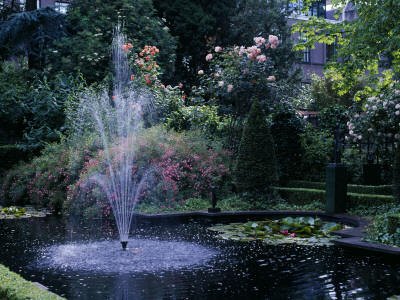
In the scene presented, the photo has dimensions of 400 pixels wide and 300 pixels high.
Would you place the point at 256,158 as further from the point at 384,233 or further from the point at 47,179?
the point at 47,179

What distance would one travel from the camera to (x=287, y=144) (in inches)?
573

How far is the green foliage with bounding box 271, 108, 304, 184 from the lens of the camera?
47.8 feet

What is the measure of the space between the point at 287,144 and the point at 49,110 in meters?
8.63

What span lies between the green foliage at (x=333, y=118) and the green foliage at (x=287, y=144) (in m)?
2.01

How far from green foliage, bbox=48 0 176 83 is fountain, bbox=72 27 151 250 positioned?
558mm

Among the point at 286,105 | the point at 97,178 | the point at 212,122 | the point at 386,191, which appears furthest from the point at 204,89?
the point at 386,191

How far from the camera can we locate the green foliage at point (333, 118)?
53.4 ft

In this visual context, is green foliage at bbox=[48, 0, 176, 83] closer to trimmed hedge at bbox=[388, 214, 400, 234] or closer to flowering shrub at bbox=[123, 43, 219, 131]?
flowering shrub at bbox=[123, 43, 219, 131]

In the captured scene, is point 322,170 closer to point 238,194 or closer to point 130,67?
point 238,194

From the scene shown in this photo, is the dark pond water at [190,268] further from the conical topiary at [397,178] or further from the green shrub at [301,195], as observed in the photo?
the green shrub at [301,195]

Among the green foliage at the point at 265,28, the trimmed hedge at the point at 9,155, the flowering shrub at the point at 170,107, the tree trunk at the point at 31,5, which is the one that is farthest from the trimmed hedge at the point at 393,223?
the tree trunk at the point at 31,5

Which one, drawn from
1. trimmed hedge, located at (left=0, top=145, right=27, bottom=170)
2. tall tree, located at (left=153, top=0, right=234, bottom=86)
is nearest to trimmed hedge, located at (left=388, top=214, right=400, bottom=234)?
trimmed hedge, located at (left=0, top=145, right=27, bottom=170)

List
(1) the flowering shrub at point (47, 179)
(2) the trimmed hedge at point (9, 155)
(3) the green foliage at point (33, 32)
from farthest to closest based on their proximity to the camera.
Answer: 1. (3) the green foliage at point (33, 32)
2. (2) the trimmed hedge at point (9, 155)
3. (1) the flowering shrub at point (47, 179)

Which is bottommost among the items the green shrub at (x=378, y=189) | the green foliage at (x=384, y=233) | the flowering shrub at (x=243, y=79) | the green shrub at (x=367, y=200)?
the green foliage at (x=384, y=233)
